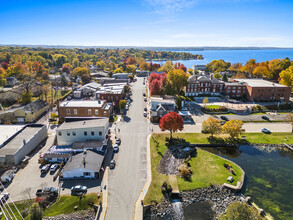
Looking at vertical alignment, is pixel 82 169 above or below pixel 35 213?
below

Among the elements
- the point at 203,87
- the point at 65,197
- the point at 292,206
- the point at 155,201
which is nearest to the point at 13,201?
the point at 65,197

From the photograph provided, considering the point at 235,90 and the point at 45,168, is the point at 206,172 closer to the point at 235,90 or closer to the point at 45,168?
the point at 45,168

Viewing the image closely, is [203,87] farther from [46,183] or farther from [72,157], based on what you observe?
[46,183]

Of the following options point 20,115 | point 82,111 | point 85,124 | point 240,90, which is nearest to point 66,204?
point 85,124

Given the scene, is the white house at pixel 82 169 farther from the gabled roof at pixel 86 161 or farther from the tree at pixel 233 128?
the tree at pixel 233 128

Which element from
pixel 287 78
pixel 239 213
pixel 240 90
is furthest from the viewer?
pixel 287 78

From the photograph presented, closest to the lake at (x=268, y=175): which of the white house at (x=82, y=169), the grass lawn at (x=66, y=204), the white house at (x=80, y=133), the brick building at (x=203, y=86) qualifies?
the grass lawn at (x=66, y=204)
